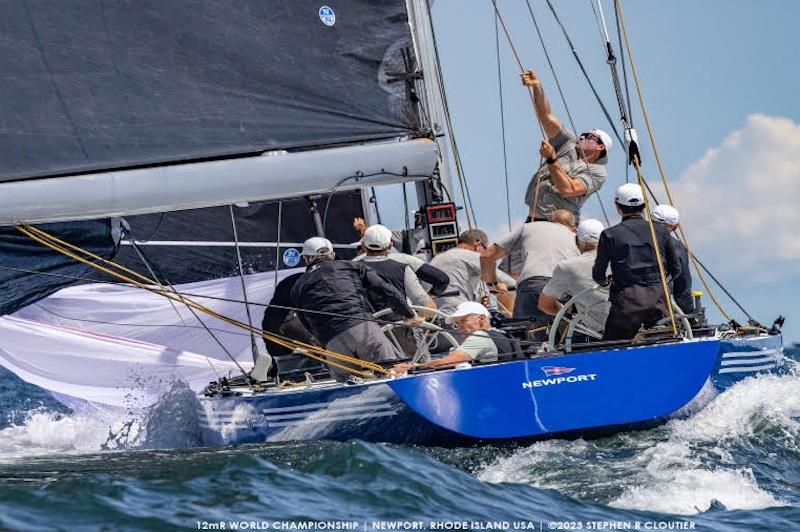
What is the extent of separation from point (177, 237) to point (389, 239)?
3272 mm

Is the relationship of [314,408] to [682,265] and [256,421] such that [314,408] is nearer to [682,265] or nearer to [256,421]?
[256,421]

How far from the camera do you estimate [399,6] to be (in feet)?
35.8

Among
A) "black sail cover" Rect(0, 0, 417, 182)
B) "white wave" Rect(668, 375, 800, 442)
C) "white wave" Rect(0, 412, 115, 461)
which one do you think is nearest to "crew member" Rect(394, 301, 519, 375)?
"white wave" Rect(668, 375, 800, 442)

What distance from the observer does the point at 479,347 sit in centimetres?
868

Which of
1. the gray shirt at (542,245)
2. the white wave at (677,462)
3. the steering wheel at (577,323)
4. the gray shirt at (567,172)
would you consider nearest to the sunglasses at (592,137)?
the gray shirt at (567,172)

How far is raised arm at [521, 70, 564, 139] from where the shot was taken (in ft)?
37.7

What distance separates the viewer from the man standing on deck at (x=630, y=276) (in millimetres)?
9008

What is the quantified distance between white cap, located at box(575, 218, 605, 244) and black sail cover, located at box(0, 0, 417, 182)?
5.05ft

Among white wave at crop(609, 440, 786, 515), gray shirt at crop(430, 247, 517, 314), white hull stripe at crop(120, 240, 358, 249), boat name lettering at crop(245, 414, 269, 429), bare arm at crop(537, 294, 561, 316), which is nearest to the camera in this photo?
white wave at crop(609, 440, 786, 515)

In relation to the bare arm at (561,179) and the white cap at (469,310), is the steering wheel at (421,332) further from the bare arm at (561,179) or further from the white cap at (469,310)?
the bare arm at (561,179)

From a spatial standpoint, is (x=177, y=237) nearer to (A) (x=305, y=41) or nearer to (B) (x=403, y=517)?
(A) (x=305, y=41)

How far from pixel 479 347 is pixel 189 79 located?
2.85 meters

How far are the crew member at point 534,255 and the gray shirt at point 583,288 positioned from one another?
58cm

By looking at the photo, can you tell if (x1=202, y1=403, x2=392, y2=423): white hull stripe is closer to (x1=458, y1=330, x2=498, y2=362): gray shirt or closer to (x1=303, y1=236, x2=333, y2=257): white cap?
(x1=458, y1=330, x2=498, y2=362): gray shirt
